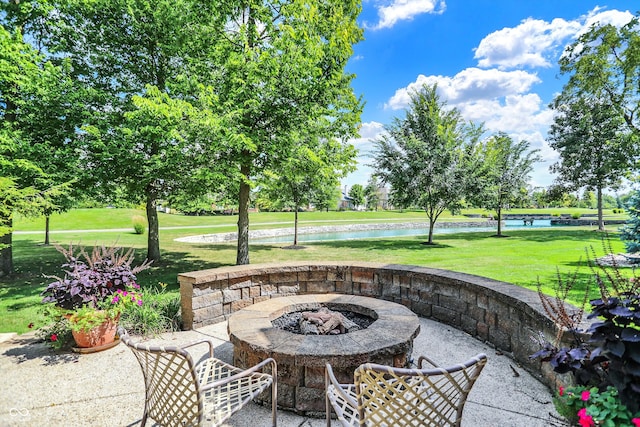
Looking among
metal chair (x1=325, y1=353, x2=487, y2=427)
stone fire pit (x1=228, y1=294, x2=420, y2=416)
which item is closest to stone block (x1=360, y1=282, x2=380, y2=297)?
stone fire pit (x1=228, y1=294, x2=420, y2=416)

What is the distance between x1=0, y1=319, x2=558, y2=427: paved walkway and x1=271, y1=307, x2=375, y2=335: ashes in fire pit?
2.51ft

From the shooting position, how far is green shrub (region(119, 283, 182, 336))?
4262mm

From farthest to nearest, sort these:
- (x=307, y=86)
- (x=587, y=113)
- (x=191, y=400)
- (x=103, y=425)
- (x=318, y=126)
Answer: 1. (x=587, y=113)
2. (x=318, y=126)
3. (x=307, y=86)
4. (x=103, y=425)
5. (x=191, y=400)

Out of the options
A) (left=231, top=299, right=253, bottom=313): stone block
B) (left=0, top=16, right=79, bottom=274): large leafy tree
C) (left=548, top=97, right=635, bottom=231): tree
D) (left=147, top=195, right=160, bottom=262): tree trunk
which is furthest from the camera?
(left=548, top=97, right=635, bottom=231): tree

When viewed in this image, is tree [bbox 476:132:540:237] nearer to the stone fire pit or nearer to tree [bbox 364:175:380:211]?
the stone fire pit

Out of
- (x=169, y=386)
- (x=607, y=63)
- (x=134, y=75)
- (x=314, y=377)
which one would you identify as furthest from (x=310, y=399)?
(x=607, y=63)

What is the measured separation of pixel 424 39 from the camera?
10.9 m

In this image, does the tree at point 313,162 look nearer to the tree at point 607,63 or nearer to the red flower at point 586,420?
the red flower at point 586,420

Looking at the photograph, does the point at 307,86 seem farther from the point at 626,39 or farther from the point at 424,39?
the point at 626,39

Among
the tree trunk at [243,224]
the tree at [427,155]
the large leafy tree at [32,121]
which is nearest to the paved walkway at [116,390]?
the large leafy tree at [32,121]

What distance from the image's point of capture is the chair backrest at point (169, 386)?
1.83m

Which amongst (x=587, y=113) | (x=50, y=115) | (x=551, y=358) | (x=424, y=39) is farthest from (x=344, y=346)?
(x=587, y=113)

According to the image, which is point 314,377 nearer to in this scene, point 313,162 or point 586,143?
point 313,162

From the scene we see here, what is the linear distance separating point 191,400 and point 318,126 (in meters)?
7.30
